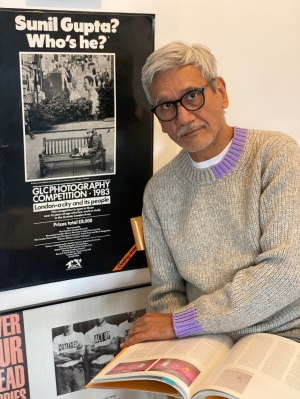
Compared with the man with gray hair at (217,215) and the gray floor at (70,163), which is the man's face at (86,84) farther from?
the man with gray hair at (217,215)

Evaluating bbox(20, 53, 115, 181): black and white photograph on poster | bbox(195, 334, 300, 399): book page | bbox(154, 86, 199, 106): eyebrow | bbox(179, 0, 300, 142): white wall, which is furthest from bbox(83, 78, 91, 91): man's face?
bbox(195, 334, 300, 399): book page

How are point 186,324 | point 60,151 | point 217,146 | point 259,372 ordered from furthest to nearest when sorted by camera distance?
point 60,151
point 217,146
point 186,324
point 259,372

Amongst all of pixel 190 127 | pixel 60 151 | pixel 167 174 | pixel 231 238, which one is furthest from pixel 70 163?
pixel 231 238

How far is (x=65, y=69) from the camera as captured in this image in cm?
123

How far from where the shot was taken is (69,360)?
1.39m

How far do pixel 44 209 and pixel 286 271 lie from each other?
2.33ft

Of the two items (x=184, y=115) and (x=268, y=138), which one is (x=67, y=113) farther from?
→ (x=268, y=138)

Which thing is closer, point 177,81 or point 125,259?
point 177,81

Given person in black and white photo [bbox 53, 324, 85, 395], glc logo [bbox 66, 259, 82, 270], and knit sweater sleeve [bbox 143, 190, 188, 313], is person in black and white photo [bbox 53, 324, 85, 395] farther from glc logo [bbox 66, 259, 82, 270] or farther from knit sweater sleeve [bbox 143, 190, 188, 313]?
knit sweater sleeve [bbox 143, 190, 188, 313]

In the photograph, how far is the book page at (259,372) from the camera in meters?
0.82

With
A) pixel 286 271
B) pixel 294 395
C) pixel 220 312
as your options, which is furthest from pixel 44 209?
pixel 294 395

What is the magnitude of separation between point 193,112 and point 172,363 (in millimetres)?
605

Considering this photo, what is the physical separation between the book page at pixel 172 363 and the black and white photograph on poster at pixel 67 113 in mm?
563

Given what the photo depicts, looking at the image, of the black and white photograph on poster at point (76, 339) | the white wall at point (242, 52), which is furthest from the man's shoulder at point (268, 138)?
the black and white photograph on poster at point (76, 339)
